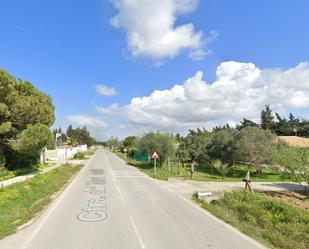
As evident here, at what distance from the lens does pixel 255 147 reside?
154 feet

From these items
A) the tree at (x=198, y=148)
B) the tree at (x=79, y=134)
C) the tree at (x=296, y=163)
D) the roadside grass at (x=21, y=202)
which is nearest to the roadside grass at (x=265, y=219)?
the roadside grass at (x=21, y=202)

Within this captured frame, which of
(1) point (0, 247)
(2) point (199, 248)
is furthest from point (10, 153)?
(2) point (199, 248)

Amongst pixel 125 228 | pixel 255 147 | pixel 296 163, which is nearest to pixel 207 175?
pixel 255 147

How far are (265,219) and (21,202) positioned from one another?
10988 mm

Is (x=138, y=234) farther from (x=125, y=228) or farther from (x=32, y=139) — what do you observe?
→ (x=32, y=139)

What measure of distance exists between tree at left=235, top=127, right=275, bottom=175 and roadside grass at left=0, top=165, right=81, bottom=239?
97.5 feet

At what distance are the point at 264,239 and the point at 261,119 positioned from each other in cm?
9537

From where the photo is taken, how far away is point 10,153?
113ft

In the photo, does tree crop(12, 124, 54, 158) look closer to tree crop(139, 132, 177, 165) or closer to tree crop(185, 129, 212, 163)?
tree crop(139, 132, 177, 165)

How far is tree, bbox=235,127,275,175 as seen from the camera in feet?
153

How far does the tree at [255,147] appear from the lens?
46531 millimetres

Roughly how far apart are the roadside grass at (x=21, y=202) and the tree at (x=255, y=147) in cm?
2971

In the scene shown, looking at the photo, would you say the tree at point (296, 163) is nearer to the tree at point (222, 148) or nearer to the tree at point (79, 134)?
the tree at point (222, 148)

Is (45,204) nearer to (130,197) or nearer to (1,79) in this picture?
(130,197)
